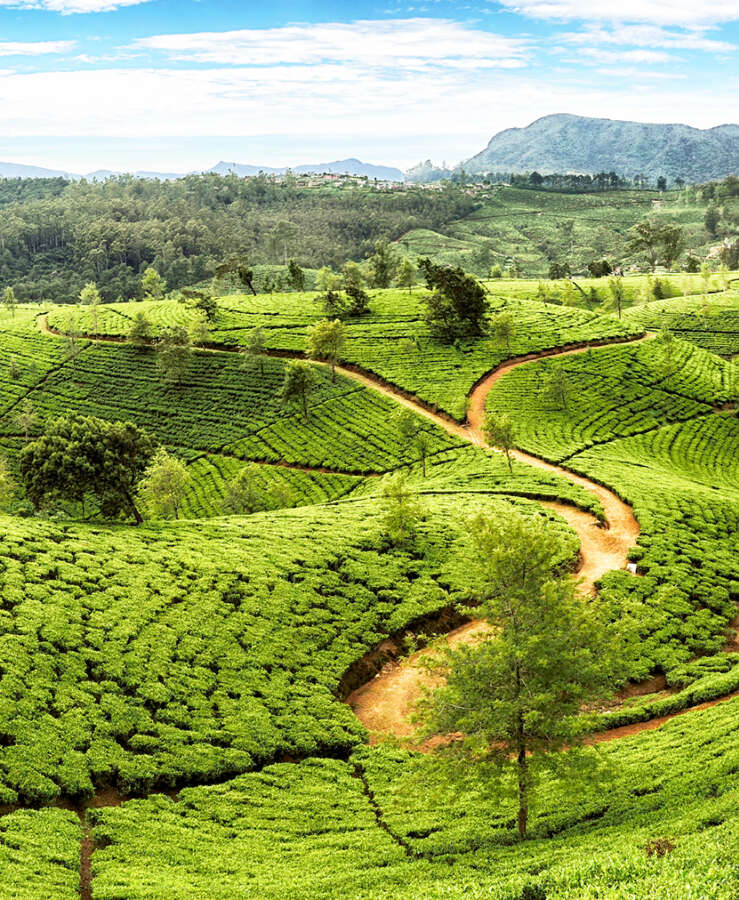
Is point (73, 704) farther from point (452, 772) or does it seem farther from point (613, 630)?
point (613, 630)

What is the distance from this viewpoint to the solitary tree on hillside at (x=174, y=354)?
92875 millimetres

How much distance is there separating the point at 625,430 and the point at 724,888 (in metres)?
62.3

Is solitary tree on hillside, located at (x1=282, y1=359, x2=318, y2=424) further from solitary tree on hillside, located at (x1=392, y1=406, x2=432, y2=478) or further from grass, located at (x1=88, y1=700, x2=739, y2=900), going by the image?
grass, located at (x1=88, y1=700, x2=739, y2=900)

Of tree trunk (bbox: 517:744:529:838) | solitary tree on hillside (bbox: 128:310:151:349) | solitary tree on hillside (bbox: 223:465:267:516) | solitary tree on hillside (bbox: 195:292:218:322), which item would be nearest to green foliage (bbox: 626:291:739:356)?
solitary tree on hillside (bbox: 195:292:218:322)

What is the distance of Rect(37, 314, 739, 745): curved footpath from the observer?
31.4 metres

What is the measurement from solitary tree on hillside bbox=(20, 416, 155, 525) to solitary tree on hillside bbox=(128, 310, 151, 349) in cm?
6279

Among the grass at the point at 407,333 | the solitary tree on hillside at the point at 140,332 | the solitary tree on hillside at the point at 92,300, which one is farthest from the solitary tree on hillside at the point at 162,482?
the solitary tree on hillside at the point at 92,300

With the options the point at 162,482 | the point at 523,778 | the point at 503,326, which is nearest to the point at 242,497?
the point at 162,482

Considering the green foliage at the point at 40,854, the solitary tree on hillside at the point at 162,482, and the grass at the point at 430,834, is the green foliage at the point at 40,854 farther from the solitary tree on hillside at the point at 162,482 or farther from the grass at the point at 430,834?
the solitary tree on hillside at the point at 162,482

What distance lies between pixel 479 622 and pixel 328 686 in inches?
455

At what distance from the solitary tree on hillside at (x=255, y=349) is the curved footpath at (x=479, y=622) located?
17.2 metres

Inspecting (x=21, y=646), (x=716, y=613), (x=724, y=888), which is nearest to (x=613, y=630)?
(x=724, y=888)

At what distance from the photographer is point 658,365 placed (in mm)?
88125

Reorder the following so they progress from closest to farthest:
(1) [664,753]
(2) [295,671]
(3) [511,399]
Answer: (1) [664,753] < (2) [295,671] < (3) [511,399]
